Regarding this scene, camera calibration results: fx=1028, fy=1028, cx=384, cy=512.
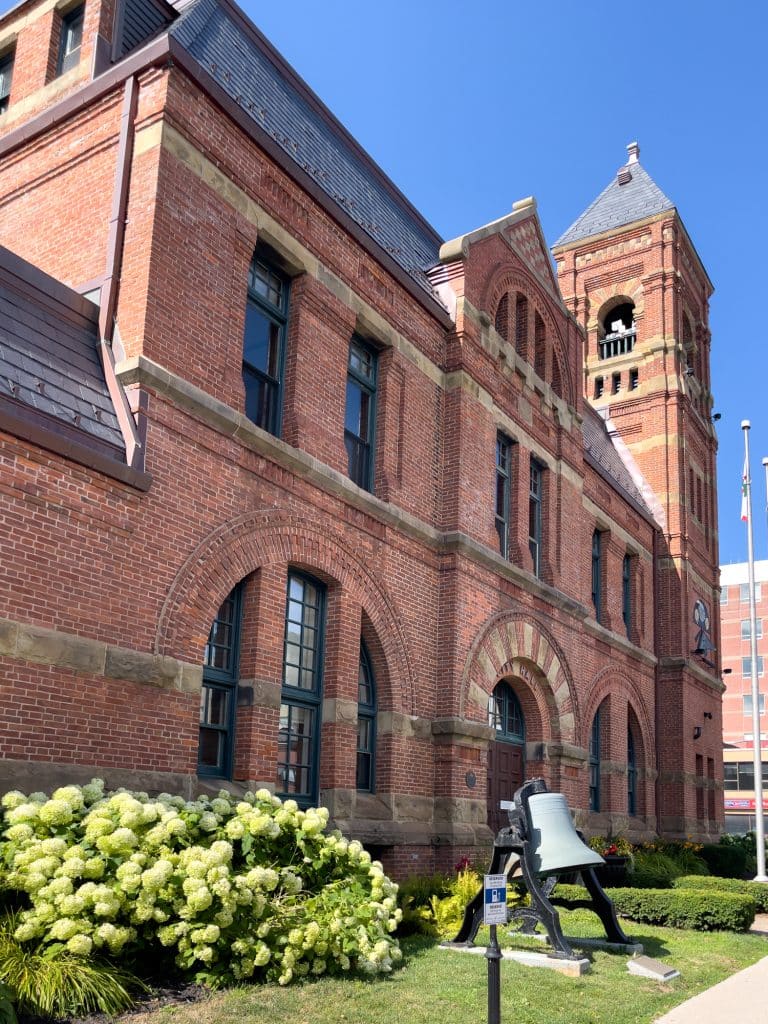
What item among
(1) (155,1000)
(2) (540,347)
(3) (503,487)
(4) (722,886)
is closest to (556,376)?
(2) (540,347)

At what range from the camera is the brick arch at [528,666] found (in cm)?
1703

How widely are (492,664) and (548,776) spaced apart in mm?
3576

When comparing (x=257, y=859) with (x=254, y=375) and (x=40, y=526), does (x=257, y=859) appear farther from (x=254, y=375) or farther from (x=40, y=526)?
(x=254, y=375)

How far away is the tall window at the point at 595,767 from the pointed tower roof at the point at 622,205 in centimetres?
1874

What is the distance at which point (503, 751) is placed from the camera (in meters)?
18.7

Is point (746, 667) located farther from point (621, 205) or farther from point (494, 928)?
point (494, 928)

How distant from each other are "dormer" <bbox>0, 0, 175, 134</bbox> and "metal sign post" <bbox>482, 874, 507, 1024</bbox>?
37.5 feet

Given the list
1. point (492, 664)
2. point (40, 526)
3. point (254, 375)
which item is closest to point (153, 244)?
point (254, 375)

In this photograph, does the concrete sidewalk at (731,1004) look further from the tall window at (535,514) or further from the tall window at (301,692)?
the tall window at (535,514)

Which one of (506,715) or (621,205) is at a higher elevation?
(621,205)

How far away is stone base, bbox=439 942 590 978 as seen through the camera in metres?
10.1

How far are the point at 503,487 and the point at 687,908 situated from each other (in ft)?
26.3

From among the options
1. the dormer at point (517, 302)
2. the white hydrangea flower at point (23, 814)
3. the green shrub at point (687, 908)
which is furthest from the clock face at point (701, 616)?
the white hydrangea flower at point (23, 814)

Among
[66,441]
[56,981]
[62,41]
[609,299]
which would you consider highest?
[609,299]
